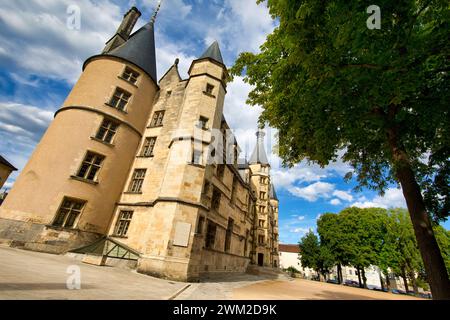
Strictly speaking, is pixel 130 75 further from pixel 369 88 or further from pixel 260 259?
pixel 260 259

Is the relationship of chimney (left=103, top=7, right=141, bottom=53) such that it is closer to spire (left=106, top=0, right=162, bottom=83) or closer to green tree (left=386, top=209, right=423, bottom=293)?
spire (left=106, top=0, right=162, bottom=83)

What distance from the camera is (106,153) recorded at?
51.2ft

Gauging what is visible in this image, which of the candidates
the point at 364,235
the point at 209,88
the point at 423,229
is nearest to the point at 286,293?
the point at 423,229

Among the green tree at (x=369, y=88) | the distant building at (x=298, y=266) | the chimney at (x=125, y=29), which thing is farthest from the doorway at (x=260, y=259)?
the distant building at (x=298, y=266)

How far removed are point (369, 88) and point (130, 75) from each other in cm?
1775

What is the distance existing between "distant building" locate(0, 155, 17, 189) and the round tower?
2364cm

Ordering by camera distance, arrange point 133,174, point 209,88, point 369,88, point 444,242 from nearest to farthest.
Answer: point 369,88 → point 133,174 → point 209,88 → point 444,242

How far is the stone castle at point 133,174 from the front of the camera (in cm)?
1242

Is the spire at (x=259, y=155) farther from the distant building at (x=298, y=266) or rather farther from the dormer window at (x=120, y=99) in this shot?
the distant building at (x=298, y=266)

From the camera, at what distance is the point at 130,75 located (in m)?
17.9

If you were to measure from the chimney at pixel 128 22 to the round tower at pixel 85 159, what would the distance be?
3770 millimetres

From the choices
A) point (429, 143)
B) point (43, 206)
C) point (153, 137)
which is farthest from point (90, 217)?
point (429, 143)

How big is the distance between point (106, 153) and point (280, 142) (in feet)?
41.5
